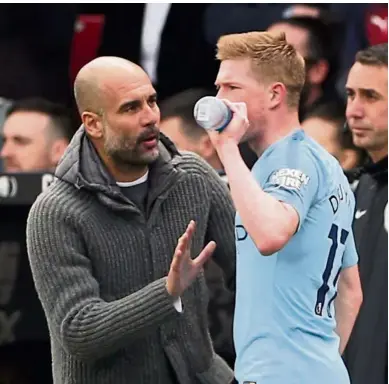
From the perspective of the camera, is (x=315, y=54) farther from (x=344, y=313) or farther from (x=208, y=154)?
(x=344, y=313)

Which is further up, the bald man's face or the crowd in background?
the bald man's face

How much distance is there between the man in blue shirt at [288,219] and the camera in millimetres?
3535

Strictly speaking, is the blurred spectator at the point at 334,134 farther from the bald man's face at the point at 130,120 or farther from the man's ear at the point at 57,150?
the bald man's face at the point at 130,120

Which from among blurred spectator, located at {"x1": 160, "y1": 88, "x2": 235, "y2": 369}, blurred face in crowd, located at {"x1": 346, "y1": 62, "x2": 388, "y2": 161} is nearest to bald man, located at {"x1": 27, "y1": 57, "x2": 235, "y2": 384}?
blurred face in crowd, located at {"x1": 346, "y1": 62, "x2": 388, "y2": 161}

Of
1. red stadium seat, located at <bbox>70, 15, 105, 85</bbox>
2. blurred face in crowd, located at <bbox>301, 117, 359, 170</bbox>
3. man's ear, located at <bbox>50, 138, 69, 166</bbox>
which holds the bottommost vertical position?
man's ear, located at <bbox>50, 138, 69, 166</bbox>

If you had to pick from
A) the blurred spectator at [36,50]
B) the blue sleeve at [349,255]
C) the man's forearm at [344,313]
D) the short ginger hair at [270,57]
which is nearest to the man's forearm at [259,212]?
the short ginger hair at [270,57]

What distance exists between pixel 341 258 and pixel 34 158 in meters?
2.95

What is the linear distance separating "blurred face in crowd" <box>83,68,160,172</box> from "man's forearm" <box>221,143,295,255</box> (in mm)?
611

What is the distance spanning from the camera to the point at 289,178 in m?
3.52

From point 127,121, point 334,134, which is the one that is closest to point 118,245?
point 127,121

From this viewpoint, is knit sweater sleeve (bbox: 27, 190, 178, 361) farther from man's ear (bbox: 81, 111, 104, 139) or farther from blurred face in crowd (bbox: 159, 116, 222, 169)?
blurred face in crowd (bbox: 159, 116, 222, 169)

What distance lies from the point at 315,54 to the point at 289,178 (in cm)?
301

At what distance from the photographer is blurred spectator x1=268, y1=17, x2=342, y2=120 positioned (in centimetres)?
638

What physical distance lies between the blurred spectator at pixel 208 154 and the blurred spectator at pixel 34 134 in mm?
519
